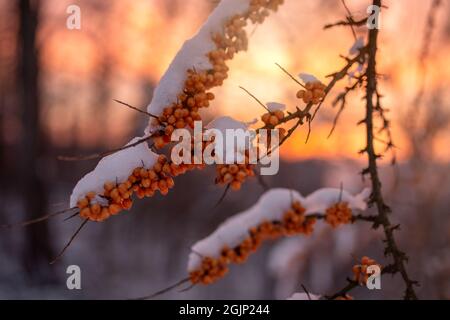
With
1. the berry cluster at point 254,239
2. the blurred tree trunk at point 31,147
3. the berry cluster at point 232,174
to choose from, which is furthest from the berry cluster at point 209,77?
the blurred tree trunk at point 31,147

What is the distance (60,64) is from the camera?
40.2 feet

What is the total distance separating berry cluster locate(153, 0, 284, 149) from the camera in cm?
129

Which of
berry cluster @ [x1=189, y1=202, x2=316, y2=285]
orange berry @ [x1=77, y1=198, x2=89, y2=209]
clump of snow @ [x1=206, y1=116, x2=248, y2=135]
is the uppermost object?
clump of snow @ [x1=206, y1=116, x2=248, y2=135]

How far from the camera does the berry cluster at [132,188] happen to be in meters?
1.31

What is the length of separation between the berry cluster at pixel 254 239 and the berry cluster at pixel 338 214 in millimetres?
61

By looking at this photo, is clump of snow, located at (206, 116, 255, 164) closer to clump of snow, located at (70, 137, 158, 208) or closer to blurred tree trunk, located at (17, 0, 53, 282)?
clump of snow, located at (70, 137, 158, 208)

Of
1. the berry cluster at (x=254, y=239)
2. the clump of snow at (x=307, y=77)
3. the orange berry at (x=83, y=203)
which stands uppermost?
the clump of snow at (x=307, y=77)

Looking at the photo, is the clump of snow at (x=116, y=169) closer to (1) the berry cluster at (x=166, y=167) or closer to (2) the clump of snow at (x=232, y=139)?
(1) the berry cluster at (x=166, y=167)

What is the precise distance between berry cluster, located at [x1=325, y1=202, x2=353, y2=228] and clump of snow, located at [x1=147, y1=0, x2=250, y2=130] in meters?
0.74

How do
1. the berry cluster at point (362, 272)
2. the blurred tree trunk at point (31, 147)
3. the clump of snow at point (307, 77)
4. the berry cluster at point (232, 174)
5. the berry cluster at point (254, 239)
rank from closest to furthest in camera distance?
the berry cluster at point (232, 174) < the clump of snow at point (307, 77) < the berry cluster at point (362, 272) < the berry cluster at point (254, 239) < the blurred tree trunk at point (31, 147)

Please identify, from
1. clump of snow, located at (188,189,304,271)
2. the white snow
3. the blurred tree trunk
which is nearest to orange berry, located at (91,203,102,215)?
clump of snow, located at (188,189,304,271)

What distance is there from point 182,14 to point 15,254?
18.2 feet

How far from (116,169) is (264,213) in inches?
28.1

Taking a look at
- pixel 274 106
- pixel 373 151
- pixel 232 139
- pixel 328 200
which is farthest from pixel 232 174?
pixel 328 200
